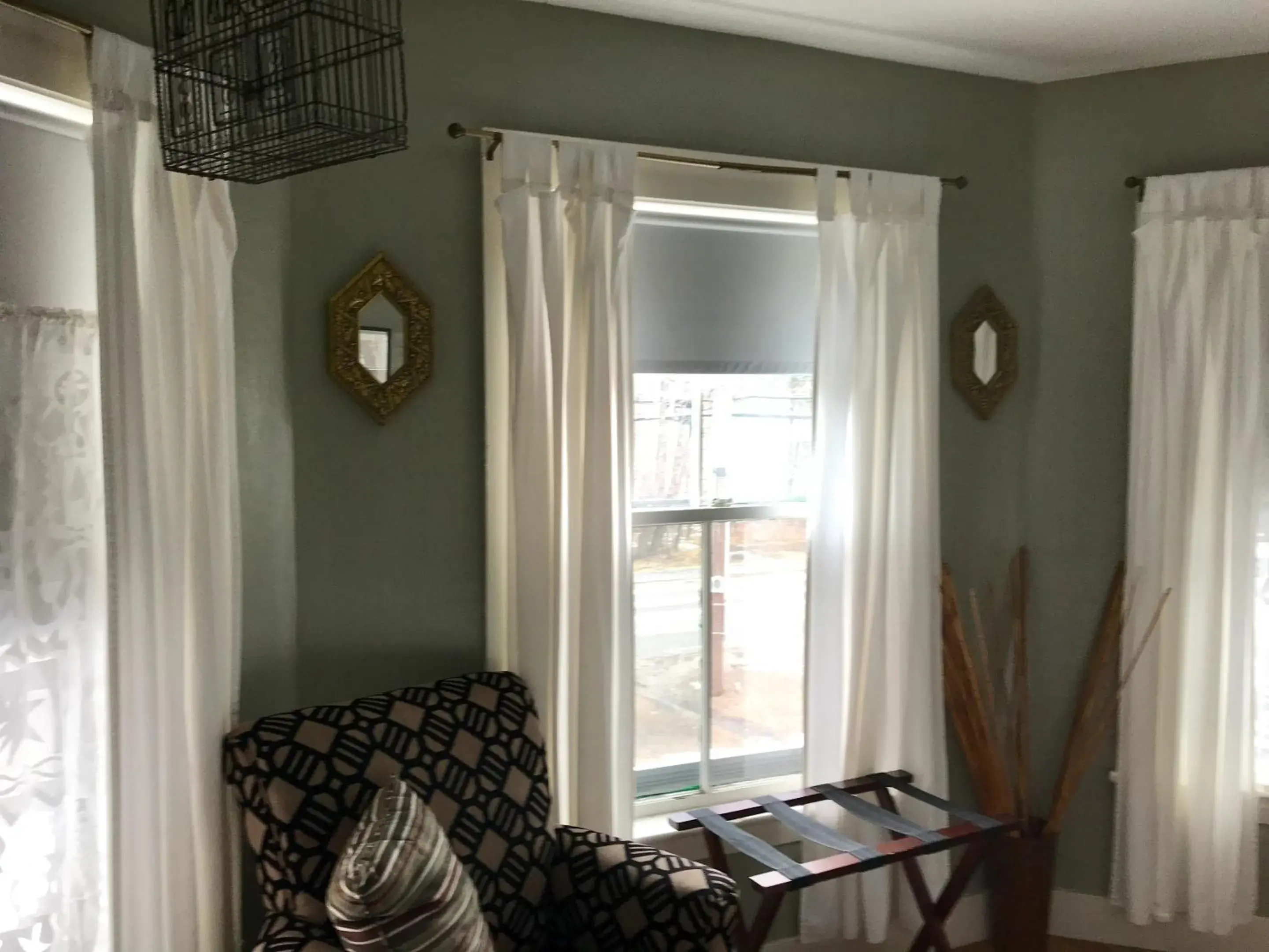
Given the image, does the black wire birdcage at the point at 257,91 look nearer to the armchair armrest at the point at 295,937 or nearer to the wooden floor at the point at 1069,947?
the armchair armrest at the point at 295,937

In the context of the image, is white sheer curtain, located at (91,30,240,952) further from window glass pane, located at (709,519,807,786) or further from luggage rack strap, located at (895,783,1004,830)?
luggage rack strap, located at (895,783,1004,830)

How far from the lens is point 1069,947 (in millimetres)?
3016

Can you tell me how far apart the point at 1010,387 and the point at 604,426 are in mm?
1328

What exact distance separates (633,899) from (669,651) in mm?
862

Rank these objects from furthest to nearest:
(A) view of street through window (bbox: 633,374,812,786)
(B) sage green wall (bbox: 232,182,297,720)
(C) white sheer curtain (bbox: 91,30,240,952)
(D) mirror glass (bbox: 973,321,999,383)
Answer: (D) mirror glass (bbox: 973,321,999,383) → (A) view of street through window (bbox: 633,374,812,786) → (B) sage green wall (bbox: 232,182,297,720) → (C) white sheer curtain (bbox: 91,30,240,952)

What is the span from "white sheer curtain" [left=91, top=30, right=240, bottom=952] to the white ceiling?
105 centimetres

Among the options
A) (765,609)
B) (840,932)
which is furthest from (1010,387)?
(840,932)

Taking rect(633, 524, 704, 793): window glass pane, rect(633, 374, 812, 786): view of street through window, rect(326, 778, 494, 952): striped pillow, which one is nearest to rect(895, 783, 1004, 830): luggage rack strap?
rect(633, 374, 812, 786): view of street through window

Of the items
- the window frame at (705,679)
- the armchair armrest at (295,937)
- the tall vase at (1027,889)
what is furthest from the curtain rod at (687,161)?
the tall vase at (1027,889)

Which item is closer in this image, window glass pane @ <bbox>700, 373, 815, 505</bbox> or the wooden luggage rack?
the wooden luggage rack

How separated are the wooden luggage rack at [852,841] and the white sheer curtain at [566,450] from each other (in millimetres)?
292

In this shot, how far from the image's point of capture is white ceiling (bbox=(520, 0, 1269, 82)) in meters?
2.50

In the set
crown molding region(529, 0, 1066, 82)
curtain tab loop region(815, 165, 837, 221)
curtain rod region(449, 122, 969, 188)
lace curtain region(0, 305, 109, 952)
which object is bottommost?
lace curtain region(0, 305, 109, 952)

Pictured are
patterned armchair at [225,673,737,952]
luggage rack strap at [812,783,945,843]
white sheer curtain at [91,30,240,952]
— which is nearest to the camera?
white sheer curtain at [91,30,240,952]
